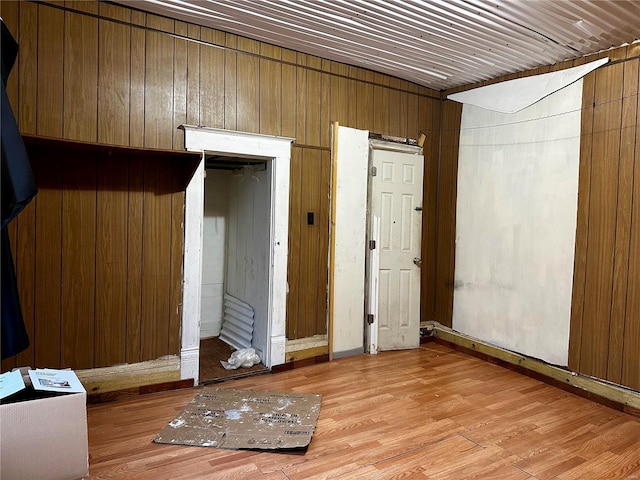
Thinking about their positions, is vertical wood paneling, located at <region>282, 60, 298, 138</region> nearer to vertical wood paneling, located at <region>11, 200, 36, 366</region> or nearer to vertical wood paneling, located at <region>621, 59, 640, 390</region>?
vertical wood paneling, located at <region>11, 200, 36, 366</region>

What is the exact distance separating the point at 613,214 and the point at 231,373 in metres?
3.32

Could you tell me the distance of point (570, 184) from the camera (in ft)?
12.0

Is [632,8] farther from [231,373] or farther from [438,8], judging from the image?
[231,373]

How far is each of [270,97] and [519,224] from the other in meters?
2.54

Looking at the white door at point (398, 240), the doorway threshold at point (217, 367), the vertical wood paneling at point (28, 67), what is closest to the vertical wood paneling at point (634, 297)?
the white door at point (398, 240)

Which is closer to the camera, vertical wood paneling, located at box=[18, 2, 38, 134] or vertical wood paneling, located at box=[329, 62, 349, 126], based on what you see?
vertical wood paneling, located at box=[18, 2, 38, 134]

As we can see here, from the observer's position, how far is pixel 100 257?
305 centimetres

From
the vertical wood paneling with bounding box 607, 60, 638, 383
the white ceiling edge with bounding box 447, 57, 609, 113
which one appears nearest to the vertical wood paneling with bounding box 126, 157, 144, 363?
the white ceiling edge with bounding box 447, 57, 609, 113

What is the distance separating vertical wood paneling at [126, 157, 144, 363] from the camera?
3.15 meters

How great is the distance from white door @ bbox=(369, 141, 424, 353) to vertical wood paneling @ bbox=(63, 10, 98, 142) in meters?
2.50

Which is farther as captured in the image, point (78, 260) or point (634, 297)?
point (634, 297)

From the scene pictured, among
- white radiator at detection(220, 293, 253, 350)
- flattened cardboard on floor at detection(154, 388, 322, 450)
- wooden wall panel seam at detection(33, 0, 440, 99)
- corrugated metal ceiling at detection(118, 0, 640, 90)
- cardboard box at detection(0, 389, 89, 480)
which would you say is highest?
corrugated metal ceiling at detection(118, 0, 640, 90)

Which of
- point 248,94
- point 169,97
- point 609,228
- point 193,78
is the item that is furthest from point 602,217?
point 169,97

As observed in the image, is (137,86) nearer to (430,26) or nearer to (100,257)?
(100,257)
